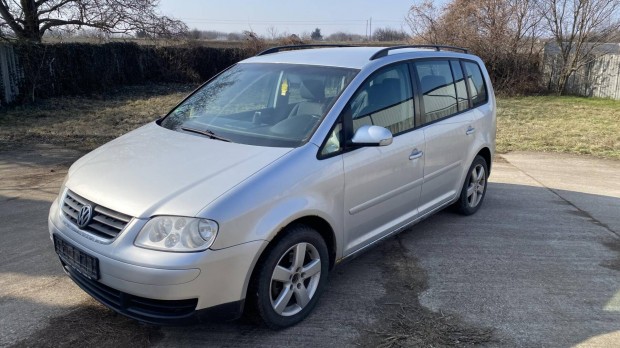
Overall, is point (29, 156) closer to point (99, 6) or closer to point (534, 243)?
point (534, 243)

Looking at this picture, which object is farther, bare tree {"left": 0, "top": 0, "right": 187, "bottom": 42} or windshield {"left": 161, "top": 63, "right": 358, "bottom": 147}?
bare tree {"left": 0, "top": 0, "right": 187, "bottom": 42}

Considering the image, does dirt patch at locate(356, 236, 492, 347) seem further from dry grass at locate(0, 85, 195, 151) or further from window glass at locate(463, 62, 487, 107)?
dry grass at locate(0, 85, 195, 151)

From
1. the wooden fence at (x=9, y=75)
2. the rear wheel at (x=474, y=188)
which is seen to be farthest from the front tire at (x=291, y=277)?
the wooden fence at (x=9, y=75)

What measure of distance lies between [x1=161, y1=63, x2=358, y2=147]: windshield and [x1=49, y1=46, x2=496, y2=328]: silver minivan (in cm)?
1

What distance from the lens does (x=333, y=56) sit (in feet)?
14.3

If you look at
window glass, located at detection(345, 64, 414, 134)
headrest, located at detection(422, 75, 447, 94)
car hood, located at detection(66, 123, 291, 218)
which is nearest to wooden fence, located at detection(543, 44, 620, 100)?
headrest, located at detection(422, 75, 447, 94)

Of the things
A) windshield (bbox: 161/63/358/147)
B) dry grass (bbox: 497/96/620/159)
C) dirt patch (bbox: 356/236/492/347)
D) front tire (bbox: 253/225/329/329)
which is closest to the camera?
front tire (bbox: 253/225/329/329)

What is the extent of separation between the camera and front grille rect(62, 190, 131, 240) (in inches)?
116

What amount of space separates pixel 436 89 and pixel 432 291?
1.96 meters

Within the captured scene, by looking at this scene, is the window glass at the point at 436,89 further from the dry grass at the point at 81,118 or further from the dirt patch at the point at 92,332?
the dry grass at the point at 81,118

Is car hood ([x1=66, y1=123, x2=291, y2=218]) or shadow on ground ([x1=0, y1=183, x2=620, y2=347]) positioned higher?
car hood ([x1=66, y1=123, x2=291, y2=218])

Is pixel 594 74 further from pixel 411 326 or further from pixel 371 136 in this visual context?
pixel 411 326

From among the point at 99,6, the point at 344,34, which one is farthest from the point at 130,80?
the point at 344,34

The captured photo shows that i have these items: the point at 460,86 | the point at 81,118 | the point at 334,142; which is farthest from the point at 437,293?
the point at 81,118
